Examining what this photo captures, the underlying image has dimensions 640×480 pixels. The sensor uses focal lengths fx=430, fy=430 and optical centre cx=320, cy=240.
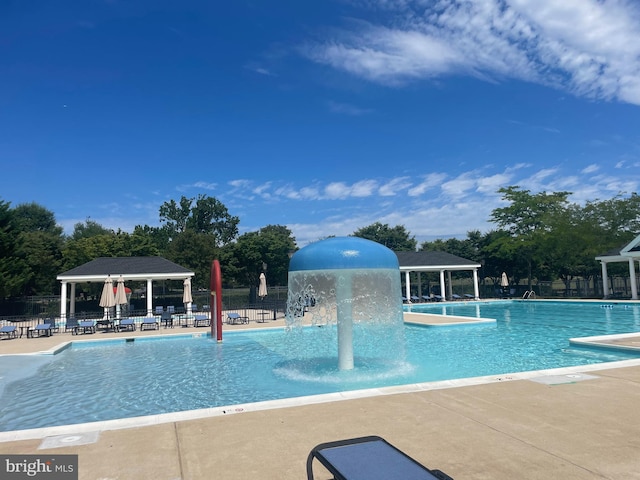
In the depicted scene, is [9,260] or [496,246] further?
[496,246]

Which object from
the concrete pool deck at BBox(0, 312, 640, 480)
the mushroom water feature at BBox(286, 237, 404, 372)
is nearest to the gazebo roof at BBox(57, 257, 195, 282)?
the mushroom water feature at BBox(286, 237, 404, 372)

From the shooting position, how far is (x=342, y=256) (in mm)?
9750

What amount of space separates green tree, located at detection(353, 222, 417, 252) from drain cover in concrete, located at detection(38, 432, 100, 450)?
218 feet

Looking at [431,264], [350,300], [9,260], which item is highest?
[9,260]

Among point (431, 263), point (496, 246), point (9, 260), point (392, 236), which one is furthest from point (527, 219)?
point (9, 260)

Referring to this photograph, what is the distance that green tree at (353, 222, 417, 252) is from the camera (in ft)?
234

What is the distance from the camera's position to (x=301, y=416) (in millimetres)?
6094

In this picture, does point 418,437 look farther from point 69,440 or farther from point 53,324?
point 53,324

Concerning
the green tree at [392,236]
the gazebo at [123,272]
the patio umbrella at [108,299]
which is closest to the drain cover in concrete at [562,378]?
the patio umbrella at [108,299]

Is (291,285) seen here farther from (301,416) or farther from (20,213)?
(20,213)

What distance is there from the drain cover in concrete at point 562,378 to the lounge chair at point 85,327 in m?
19.5

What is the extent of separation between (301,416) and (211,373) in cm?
613

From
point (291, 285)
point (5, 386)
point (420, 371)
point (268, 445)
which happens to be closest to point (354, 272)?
point (291, 285)

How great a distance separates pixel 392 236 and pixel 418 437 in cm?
6735
